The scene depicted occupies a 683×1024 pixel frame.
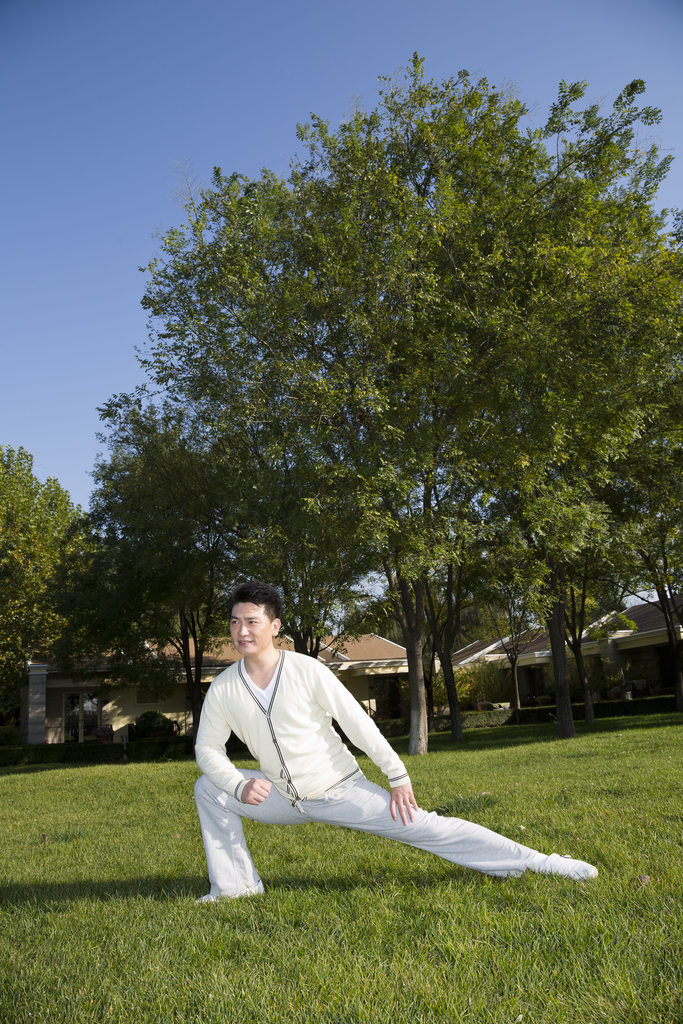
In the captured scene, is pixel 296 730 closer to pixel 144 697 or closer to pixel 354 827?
pixel 354 827

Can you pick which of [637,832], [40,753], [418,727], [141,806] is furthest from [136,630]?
[637,832]

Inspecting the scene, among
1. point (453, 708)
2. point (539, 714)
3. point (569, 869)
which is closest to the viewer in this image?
point (569, 869)

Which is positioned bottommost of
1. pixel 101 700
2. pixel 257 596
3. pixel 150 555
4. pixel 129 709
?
pixel 129 709

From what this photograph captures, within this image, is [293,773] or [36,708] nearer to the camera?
[293,773]

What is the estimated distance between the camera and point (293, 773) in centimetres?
399

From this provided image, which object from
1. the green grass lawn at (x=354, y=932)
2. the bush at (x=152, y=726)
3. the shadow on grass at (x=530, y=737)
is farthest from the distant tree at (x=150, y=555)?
the green grass lawn at (x=354, y=932)

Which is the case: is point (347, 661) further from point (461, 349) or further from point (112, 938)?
point (112, 938)

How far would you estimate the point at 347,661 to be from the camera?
3466 cm

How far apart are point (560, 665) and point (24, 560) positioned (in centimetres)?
2232

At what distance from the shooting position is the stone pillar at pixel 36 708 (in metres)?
30.9

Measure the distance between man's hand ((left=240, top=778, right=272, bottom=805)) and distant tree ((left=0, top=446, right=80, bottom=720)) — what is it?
85.4 feet

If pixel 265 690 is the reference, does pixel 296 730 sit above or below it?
below

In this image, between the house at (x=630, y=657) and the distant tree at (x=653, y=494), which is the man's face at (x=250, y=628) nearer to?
the distant tree at (x=653, y=494)

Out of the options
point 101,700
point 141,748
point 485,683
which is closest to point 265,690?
point 141,748
